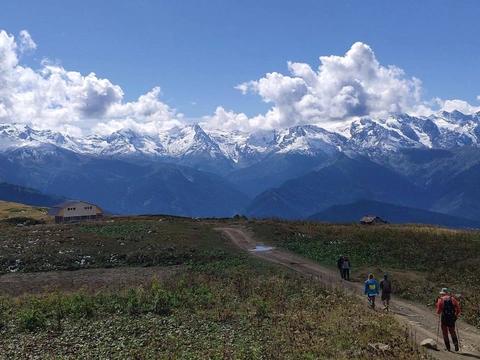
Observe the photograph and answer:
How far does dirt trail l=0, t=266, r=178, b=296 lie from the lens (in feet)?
140

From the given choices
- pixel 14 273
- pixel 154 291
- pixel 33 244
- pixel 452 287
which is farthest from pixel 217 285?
pixel 33 244

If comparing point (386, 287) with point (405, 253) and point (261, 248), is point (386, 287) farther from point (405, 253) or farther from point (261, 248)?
point (261, 248)

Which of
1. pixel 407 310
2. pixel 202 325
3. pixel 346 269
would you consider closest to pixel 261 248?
pixel 346 269

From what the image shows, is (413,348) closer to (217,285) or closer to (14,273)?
(217,285)

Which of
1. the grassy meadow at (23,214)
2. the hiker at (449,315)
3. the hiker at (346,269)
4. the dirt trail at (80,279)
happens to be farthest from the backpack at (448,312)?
the grassy meadow at (23,214)

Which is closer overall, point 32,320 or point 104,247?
point 32,320

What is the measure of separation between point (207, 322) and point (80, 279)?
80.2ft

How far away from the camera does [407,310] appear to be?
35.7 m

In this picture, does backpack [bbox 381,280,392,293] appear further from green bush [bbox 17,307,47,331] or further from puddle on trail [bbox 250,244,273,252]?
puddle on trail [bbox 250,244,273,252]

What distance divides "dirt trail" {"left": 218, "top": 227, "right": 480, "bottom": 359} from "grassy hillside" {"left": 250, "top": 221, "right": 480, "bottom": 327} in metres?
2.00

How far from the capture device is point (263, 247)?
6775 centimetres

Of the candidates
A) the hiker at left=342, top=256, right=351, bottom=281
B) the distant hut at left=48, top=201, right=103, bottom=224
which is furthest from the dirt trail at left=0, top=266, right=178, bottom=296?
the distant hut at left=48, top=201, right=103, bottom=224

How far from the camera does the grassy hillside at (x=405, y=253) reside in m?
42.2

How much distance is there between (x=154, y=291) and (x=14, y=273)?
26268 mm
